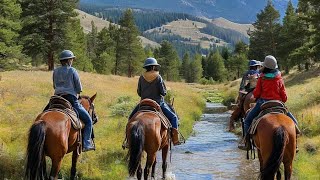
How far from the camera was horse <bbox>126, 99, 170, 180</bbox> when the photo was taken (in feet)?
35.3

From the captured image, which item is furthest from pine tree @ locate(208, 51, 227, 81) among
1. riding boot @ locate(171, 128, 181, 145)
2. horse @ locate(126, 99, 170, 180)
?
horse @ locate(126, 99, 170, 180)

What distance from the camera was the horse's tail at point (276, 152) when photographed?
9367mm

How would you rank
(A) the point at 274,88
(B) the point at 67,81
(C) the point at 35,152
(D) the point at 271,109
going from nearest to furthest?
(C) the point at 35,152 < (D) the point at 271,109 < (A) the point at 274,88 < (B) the point at 67,81

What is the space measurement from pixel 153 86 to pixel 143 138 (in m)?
2.80

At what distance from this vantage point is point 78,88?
11.8 metres

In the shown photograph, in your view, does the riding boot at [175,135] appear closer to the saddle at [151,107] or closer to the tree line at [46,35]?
the saddle at [151,107]

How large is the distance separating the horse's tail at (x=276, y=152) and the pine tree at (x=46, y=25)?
1845 inches

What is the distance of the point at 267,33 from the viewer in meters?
71.1

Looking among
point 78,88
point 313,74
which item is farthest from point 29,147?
point 313,74

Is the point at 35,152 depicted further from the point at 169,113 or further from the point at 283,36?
the point at 283,36

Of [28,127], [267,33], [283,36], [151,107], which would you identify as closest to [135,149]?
[151,107]

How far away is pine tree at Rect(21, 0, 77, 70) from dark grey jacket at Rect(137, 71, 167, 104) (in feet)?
137

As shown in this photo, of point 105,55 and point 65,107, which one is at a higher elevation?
point 65,107

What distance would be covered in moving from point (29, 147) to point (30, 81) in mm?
23407
